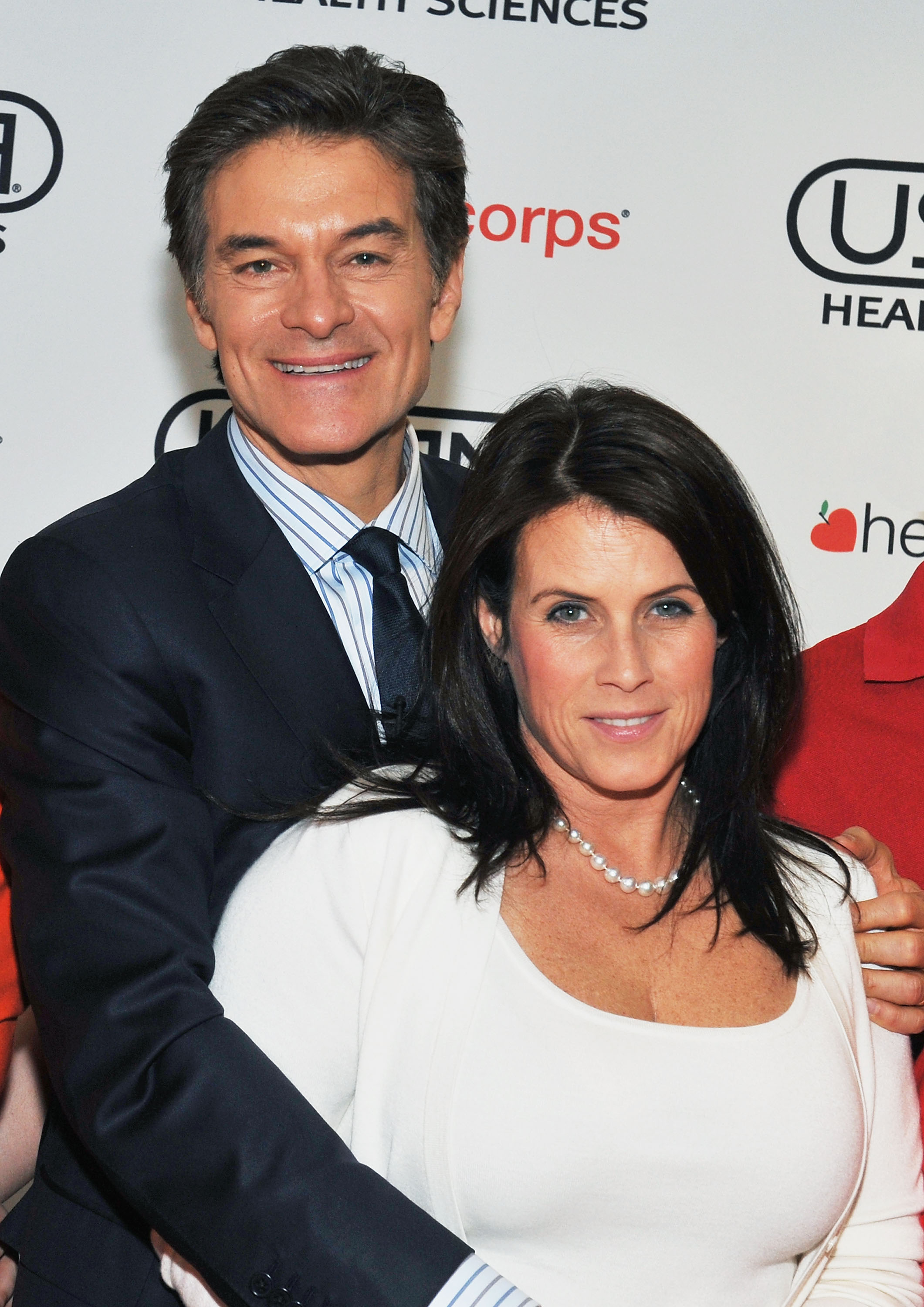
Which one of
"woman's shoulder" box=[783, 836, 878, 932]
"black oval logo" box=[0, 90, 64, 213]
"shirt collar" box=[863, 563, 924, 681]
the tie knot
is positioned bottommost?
"woman's shoulder" box=[783, 836, 878, 932]

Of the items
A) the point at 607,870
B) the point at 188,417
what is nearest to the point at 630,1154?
the point at 607,870

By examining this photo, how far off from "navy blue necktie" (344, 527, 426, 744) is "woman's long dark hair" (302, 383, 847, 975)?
8cm

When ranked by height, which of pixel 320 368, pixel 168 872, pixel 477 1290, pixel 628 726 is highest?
pixel 320 368

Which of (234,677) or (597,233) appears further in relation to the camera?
(597,233)

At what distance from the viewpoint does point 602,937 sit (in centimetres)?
170

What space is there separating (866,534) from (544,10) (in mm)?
1167

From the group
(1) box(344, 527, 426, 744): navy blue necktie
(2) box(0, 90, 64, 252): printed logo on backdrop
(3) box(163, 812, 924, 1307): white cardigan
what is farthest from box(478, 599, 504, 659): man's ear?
(2) box(0, 90, 64, 252): printed logo on backdrop

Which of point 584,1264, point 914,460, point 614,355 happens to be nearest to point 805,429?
point 914,460

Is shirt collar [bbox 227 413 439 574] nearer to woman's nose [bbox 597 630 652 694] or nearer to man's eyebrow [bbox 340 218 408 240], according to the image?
man's eyebrow [bbox 340 218 408 240]

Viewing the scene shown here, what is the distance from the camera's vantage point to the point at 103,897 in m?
1.53

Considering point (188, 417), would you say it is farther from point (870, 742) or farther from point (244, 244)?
point (870, 742)

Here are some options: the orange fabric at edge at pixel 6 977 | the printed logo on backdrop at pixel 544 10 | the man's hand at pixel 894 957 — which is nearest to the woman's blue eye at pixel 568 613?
the man's hand at pixel 894 957

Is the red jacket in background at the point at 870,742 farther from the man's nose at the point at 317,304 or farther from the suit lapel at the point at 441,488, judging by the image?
the man's nose at the point at 317,304

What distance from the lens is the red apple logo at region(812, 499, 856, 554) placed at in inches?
116
